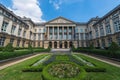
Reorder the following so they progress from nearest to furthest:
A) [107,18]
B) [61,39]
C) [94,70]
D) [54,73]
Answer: [54,73] < [94,70] < [107,18] < [61,39]

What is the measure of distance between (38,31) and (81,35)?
102 feet

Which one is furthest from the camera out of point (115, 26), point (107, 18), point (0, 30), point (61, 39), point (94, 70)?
point (61, 39)

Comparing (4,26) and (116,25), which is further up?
(116,25)

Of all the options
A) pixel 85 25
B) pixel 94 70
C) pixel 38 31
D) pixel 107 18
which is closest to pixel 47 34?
pixel 38 31

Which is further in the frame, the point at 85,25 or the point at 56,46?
the point at 85,25

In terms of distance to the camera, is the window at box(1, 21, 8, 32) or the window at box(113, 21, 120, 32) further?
the window at box(113, 21, 120, 32)

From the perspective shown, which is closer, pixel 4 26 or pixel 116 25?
pixel 4 26

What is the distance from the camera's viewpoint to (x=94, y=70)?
7.20 m

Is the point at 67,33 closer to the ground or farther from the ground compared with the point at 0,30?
farther from the ground

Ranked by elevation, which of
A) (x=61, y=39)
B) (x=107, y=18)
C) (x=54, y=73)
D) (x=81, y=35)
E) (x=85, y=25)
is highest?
(x=85, y=25)

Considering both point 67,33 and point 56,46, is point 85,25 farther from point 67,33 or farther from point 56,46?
point 56,46

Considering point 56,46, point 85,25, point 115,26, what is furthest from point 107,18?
point 56,46

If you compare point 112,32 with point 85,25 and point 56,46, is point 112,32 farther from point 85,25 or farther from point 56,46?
point 56,46

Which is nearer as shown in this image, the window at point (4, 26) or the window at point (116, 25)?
→ the window at point (4, 26)
